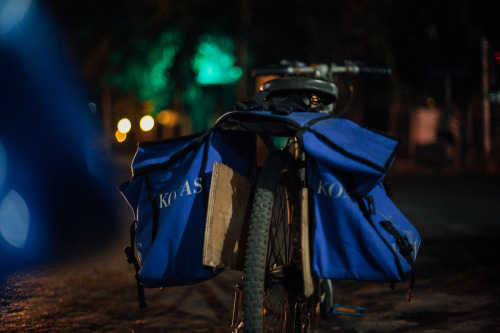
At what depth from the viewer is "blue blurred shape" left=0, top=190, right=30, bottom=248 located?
5.97 meters

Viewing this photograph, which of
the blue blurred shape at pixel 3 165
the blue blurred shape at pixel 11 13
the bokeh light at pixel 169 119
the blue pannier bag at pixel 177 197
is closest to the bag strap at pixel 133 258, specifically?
the blue pannier bag at pixel 177 197

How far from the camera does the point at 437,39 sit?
21062 mm

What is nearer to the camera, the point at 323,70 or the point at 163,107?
the point at 323,70

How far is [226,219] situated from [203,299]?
1922mm

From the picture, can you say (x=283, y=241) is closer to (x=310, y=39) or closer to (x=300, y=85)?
(x=300, y=85)

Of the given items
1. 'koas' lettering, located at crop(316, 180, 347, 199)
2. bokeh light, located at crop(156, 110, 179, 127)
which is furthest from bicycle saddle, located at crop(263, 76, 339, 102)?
bokeh light, located at crop(156, 110, 179, 127)

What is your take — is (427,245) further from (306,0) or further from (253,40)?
(253,40)

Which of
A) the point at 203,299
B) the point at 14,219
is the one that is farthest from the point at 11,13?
the point at 203,299

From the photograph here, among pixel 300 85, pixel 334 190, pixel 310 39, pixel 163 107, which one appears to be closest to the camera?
pixel 334 190

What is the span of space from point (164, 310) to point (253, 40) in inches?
682

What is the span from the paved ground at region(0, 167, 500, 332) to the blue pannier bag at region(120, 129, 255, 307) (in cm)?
102

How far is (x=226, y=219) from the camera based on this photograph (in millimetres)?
2701

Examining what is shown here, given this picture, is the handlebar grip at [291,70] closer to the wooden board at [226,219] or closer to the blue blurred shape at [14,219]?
the wooden board at [226,219]

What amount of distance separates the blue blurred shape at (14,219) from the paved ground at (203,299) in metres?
0.79
